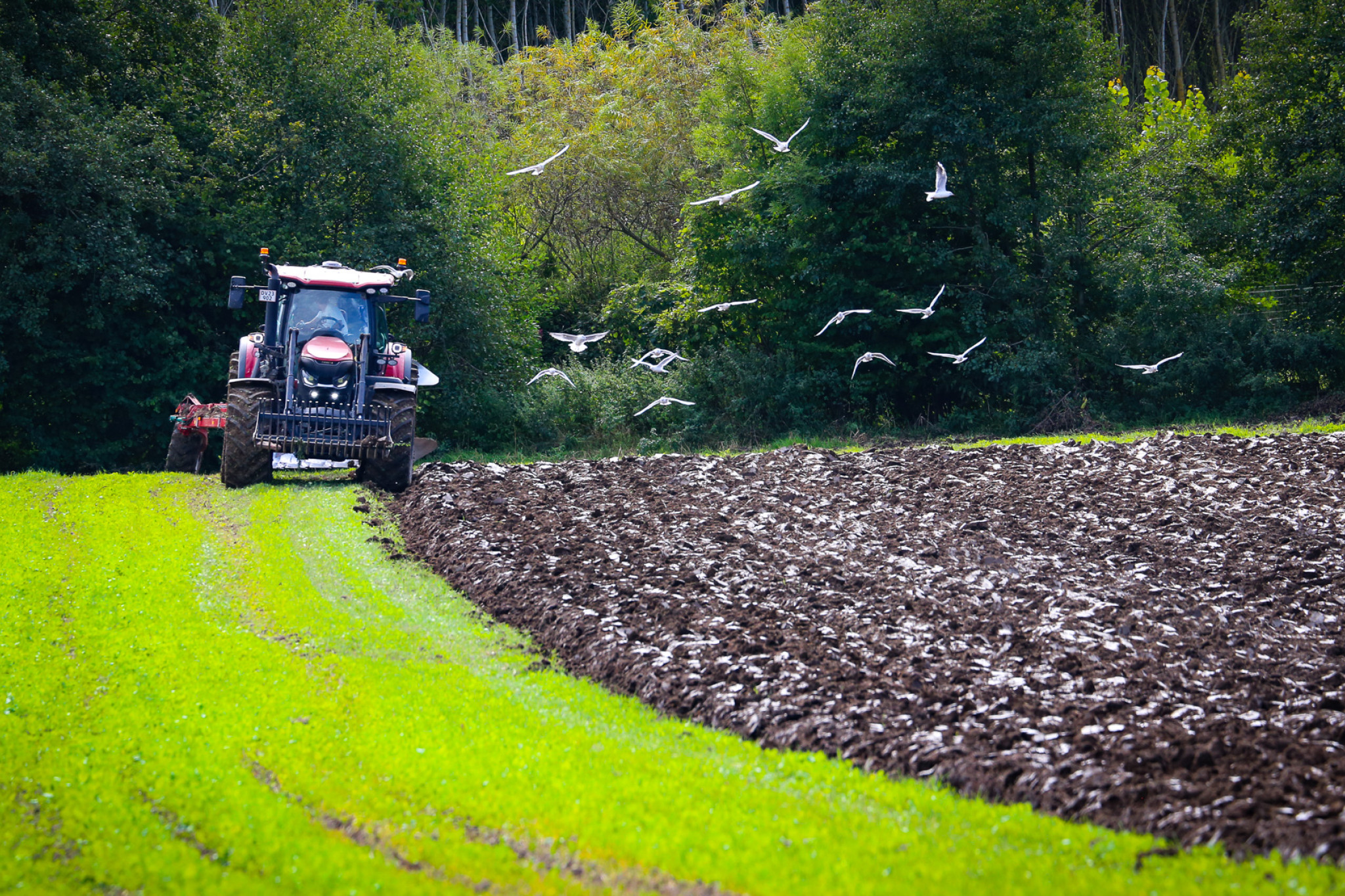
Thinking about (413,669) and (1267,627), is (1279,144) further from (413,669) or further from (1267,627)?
(413,669)

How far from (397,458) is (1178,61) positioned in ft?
144

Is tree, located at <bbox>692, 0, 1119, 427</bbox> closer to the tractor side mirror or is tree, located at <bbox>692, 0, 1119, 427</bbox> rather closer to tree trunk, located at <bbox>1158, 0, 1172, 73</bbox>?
the tractor side mirror

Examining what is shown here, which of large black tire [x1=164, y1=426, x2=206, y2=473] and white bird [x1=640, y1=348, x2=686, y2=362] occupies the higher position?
white bird [x1=640, y1=348, x2=686, y2=362]

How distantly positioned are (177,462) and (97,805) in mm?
17587

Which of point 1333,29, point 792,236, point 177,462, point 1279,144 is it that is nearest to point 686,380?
point 792,236

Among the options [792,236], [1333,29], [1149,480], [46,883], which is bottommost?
[46,883]

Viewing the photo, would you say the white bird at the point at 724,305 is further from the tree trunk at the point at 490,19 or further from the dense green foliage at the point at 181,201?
the tree trunk at the point at 490,19

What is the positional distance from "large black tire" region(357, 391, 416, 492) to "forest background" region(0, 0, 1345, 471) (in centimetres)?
1080

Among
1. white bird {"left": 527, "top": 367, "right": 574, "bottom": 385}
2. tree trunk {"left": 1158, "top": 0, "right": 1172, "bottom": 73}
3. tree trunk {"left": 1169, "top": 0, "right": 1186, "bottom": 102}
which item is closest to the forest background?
white bird {"left": 527, "top": 367, "right": 574, "bottom": 385}

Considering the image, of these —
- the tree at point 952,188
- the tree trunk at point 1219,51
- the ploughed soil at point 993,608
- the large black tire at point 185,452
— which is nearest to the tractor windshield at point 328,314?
the ploughed soil at point 993,608

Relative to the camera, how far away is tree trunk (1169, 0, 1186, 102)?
47178 mm

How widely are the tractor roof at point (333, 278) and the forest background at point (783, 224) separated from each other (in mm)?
8474

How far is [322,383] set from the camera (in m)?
17.3

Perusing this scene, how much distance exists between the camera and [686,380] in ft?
102
